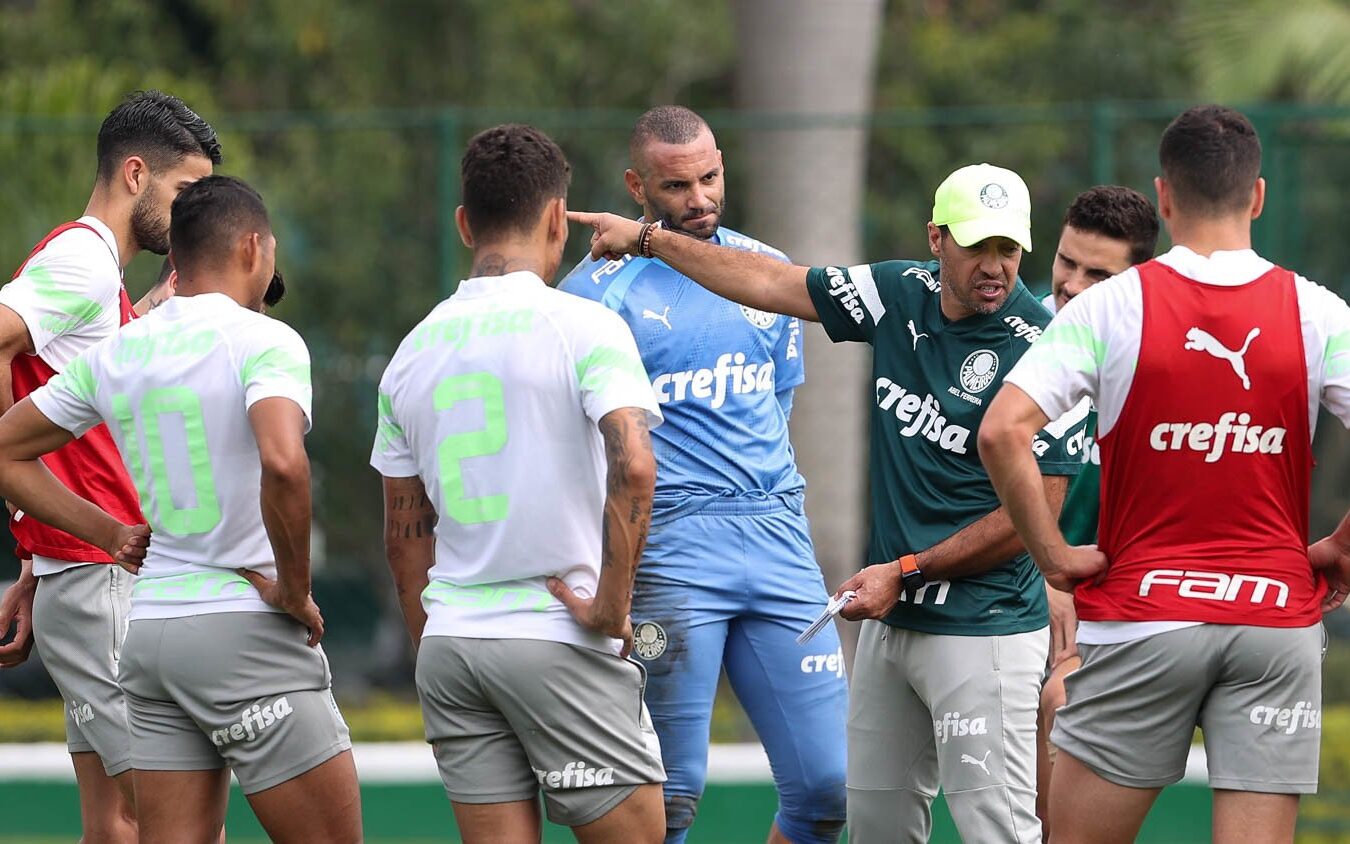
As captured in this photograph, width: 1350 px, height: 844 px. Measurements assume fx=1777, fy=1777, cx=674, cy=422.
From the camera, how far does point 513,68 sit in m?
14.3

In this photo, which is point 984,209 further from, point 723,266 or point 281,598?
point 281,598

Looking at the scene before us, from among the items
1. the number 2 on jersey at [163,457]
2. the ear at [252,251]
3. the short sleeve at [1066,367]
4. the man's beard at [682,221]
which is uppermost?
the man's beard at [682,221]

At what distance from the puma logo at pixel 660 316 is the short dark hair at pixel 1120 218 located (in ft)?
4.24

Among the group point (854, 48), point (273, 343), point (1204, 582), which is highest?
point (854, 48)

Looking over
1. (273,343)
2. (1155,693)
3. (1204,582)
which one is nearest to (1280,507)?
(1204,582)

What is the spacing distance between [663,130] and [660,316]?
59cm

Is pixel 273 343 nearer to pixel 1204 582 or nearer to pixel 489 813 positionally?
pixel 489 813

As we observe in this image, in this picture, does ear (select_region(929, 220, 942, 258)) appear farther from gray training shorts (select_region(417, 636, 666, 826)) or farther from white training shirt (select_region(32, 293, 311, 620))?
white training shirt (select_region(32, 293, 311, 620))

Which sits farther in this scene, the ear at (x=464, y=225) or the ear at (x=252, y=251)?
the ear at (x=252, y=251)

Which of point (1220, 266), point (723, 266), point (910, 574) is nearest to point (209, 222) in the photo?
point (723, 266)

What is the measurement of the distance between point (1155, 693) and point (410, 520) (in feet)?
6.18

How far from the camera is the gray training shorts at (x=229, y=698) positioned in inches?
173

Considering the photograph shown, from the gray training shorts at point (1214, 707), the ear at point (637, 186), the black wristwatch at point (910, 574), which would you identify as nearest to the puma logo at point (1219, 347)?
the gray training shorts at point (1214, 707)

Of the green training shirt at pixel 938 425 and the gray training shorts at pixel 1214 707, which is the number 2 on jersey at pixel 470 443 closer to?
the green training shirt at pixel 938 425
